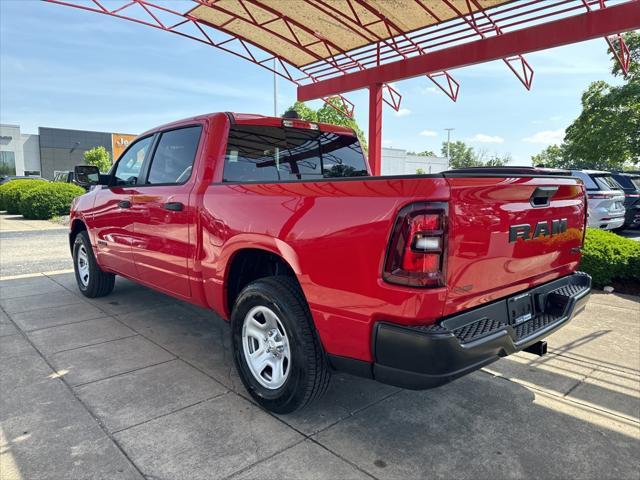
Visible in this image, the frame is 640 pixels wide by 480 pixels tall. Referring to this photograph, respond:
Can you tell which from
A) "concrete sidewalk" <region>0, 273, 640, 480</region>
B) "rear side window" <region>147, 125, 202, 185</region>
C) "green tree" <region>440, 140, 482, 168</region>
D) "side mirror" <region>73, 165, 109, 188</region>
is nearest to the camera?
"concrete sidewalk" <region>0, 273, 640, 480</region>

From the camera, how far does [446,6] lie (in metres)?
9.09

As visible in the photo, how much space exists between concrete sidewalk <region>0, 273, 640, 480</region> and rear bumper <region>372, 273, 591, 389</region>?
583 millimetres

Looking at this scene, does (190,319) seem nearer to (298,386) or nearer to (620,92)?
(298,386)

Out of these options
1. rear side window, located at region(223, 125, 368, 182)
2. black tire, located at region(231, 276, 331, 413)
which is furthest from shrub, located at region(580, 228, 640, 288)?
black tire, located at region(231, 276, 331, 413)

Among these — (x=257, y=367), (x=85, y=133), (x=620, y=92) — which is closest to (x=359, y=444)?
(x=257, y=367)

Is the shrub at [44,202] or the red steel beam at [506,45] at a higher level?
the red steel beam at [506,45]

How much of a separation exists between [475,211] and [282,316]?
1.22m

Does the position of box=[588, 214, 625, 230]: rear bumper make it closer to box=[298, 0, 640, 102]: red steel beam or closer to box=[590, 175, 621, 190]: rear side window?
box=[590, 175, 621, 190]: rear side window

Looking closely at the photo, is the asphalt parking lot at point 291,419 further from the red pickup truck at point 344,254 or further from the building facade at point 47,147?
the building facade at point 47,147

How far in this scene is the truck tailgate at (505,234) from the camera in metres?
2.03

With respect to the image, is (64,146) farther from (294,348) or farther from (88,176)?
(294,348)

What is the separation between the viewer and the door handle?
3.39 metres

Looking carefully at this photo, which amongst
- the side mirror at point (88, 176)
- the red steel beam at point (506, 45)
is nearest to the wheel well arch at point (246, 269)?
the side mirror at point (88, 176)

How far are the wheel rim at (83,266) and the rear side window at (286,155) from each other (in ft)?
10.2
